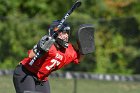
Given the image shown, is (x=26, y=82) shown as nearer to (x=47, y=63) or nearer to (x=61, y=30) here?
(x=47, y=63)

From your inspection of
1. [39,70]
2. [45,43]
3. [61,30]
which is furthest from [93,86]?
[45,43]

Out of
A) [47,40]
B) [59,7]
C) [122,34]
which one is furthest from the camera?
[59,7]

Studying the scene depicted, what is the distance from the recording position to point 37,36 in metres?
16.2

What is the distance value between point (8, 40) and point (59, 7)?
4352 mm

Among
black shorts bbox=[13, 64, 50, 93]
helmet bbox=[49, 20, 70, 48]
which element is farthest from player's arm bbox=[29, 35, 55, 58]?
black shorts bbox=[13, 64, 50, 93]

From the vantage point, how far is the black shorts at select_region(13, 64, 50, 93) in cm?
719

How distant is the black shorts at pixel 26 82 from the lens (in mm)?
7191

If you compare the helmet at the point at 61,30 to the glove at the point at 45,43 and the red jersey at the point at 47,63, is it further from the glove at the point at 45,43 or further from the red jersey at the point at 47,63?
the glove at the point at 45,43

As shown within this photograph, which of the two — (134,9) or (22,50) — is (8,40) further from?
(134,9)

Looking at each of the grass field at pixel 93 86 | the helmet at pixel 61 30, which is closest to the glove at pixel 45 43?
the helmet at pixel 61 30

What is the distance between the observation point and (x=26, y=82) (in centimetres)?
723

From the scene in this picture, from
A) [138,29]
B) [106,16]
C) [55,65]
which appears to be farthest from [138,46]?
[55,65]

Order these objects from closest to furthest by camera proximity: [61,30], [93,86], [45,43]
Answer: [45,43]
[61,30]
[93,86]

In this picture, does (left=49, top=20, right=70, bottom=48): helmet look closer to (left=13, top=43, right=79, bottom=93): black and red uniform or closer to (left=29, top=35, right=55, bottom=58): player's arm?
(left=13, top=43, right=79, bottom=93): black and red uniform
